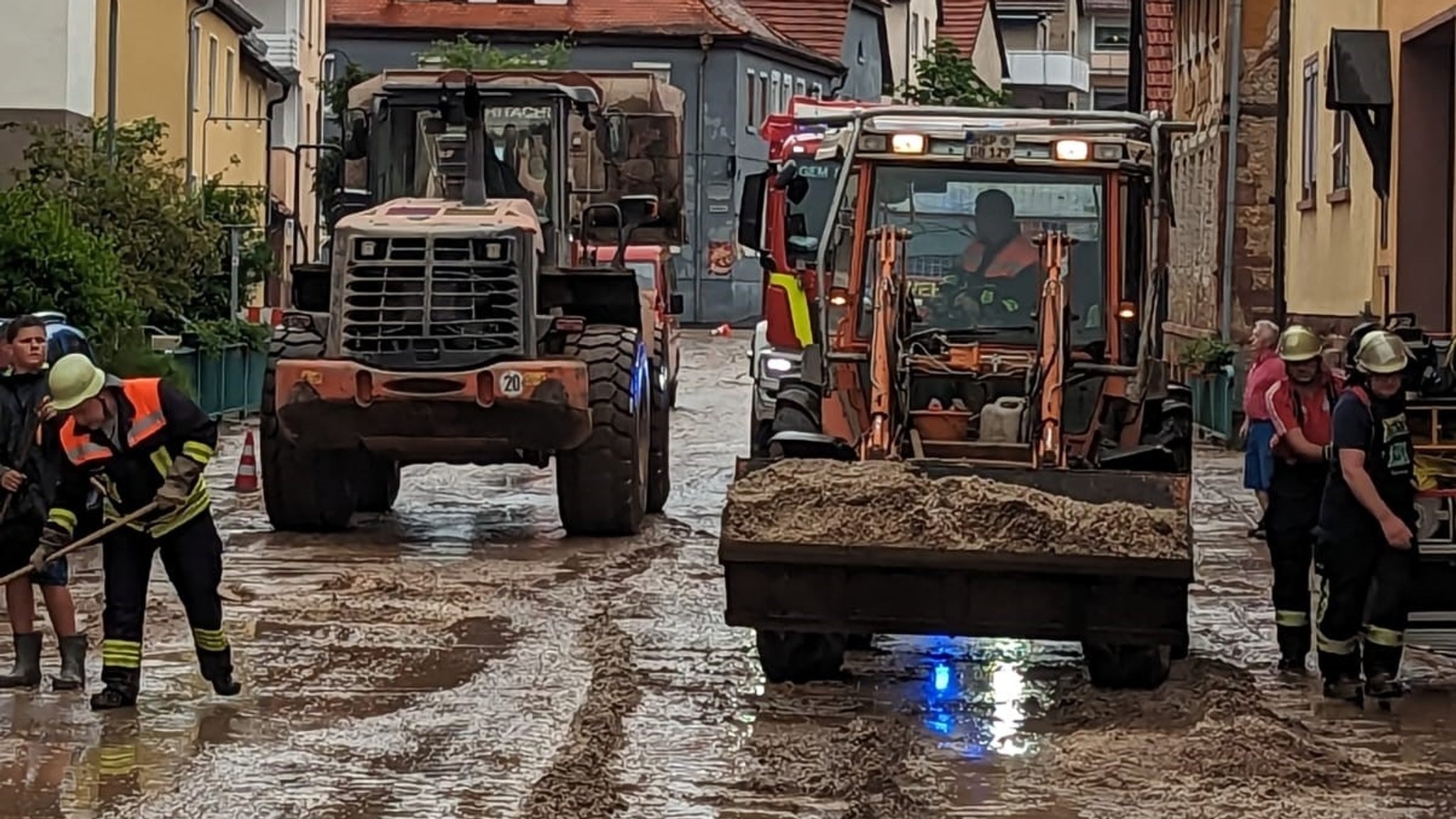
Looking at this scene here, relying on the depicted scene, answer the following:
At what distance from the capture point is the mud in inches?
410

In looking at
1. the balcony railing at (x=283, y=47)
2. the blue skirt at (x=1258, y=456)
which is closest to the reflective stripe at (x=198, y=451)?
the blue skirt at (x=1258, y=456)

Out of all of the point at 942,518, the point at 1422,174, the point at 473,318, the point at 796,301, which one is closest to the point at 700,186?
the point at 1422,174

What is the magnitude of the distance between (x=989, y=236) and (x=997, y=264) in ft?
0.48

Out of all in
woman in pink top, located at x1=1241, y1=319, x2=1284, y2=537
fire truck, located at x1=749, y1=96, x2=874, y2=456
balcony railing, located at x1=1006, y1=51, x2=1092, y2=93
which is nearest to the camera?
fire truck, located at x1=749, y1=96, x2=874, y2=456

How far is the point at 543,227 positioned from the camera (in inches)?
681

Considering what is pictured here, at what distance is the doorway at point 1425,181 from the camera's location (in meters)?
19.9

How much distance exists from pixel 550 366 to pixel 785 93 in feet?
162

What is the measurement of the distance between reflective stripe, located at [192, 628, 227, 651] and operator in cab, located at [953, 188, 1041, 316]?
4065 mm

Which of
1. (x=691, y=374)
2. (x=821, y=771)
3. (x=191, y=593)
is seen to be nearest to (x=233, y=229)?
(x=691, y=374)

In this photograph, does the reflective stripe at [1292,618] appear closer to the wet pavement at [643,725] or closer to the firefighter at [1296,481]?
the firefighter at [1296,481]

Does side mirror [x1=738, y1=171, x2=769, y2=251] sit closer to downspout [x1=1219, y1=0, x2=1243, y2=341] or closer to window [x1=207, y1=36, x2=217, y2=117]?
downspout [x1=1219, y1=0, x2=1243, y2=341]

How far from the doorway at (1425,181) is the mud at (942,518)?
1018 centimetres

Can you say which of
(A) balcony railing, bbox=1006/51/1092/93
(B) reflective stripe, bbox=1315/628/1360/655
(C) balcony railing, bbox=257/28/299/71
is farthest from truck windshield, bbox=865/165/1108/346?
(A) balcony railing, bbox=1006/51/1092/93

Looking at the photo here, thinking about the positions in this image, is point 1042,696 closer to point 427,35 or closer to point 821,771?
point 821,771
